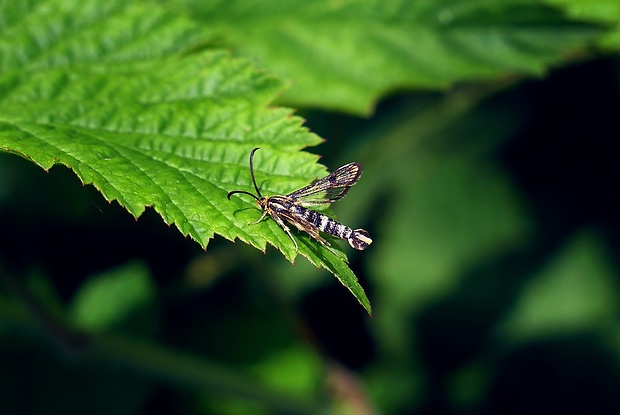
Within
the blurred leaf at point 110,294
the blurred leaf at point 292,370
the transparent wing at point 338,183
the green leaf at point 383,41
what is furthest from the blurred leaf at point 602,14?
the blurred leaf at point 110,294

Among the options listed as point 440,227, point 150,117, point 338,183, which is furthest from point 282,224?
point 440,227

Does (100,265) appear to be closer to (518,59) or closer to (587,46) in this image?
(518,59)

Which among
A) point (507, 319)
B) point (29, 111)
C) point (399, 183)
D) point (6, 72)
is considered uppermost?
point (399, 183)

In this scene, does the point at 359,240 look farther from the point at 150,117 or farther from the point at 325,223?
the point at 150,117

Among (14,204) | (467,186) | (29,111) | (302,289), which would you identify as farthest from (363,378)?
(29,111)

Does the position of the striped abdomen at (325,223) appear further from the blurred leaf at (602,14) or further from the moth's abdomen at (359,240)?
the blurred leaf at (602,14)
